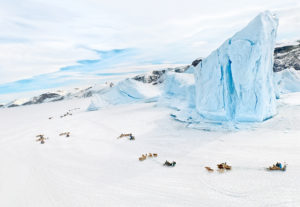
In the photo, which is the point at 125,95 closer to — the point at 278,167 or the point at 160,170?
the point at 160,170

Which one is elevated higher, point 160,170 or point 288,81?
point 160,170

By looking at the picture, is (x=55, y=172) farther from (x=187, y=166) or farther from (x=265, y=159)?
(x=265, y=159)

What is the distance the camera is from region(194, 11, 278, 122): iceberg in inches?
366

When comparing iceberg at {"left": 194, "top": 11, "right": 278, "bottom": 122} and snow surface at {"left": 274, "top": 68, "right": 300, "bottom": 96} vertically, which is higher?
iceberg at {"left": 194, "top": 11, "right": 278, "bottom": 122}

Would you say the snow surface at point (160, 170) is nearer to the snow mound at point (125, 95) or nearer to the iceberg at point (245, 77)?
the iceberg at point (245, 77)

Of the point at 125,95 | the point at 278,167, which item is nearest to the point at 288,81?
the point at 125,95

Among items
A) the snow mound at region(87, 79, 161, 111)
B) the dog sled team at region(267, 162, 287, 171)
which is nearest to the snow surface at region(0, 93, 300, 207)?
the dog sled team at region(267, 162, 287, 171)

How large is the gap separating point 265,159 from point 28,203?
628cm

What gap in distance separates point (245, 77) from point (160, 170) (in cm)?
678

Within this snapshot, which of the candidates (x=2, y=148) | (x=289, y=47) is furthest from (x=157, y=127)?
(x=289, y=47)

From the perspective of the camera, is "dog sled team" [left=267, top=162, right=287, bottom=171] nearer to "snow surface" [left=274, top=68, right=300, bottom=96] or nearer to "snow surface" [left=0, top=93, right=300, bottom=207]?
"snow surface" [left=0, top=93, right=300, bottom=207]

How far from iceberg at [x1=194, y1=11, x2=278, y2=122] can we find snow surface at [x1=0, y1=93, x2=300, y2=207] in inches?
41.3

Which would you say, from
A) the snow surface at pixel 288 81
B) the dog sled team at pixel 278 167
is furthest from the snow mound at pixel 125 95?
the dog sled team at pixel 278 167

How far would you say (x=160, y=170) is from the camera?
17.7 feet
